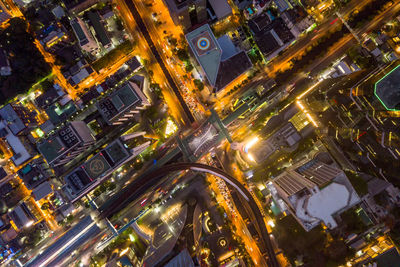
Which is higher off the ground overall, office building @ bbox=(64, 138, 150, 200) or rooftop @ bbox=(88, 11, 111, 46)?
rooftop @ bbox=(88, 11, 111, 46)

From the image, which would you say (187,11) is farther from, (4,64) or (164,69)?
(4,64)

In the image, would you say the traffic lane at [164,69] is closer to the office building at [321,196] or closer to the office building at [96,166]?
the office building at [96,166]

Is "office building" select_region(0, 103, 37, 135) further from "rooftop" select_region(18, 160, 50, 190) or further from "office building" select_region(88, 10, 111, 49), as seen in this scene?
"office building" select_region(88, 10, 111, 49)

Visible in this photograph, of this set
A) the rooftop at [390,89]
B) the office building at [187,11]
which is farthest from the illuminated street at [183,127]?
the rooftop at [390,89]

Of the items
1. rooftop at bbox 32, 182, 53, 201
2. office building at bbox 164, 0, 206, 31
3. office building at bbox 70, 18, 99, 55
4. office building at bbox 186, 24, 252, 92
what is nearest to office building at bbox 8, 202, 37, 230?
rooftop at bbox 32, 182, 53, 201

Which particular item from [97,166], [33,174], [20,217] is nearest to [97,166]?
[97,166]
